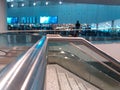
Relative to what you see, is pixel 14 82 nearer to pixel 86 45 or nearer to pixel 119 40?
pixel 86 45

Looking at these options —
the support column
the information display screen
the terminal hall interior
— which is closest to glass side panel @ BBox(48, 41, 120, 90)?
the terminal hall interior

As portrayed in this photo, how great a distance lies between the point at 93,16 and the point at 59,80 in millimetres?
15459

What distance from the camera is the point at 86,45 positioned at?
3139 millimetres

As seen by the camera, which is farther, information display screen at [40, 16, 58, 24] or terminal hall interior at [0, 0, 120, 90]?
information display screen at [40, 16, 58, 24]

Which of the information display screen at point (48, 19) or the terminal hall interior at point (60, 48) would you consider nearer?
the terminal hall interior at point (60, 48)

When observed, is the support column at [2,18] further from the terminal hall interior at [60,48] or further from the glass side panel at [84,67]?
the glass side panel at [84,67]

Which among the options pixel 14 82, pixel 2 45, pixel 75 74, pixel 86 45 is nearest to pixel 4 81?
pixel 14 82

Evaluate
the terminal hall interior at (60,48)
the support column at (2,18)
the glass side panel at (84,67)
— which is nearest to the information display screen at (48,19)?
the terminal hall interior at (60,48)

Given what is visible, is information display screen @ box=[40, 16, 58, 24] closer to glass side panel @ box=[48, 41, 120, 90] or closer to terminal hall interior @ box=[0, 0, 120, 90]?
terminal hall interior @ box=[0, 0, 120, 90]

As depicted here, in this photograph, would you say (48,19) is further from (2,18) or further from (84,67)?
(84,67)

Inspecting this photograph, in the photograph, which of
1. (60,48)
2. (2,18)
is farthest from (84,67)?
(2,18)

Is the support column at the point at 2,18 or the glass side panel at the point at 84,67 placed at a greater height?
the support column at the point at 2,18

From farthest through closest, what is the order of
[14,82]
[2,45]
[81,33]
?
[81,33]
[2,45]
[14,82]

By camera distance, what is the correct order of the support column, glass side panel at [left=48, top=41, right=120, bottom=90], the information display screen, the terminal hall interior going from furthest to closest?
the information display screen
the support column
glass side panel at [left=48, top=41, right=120, bottom=90]
the terminal hall interior
